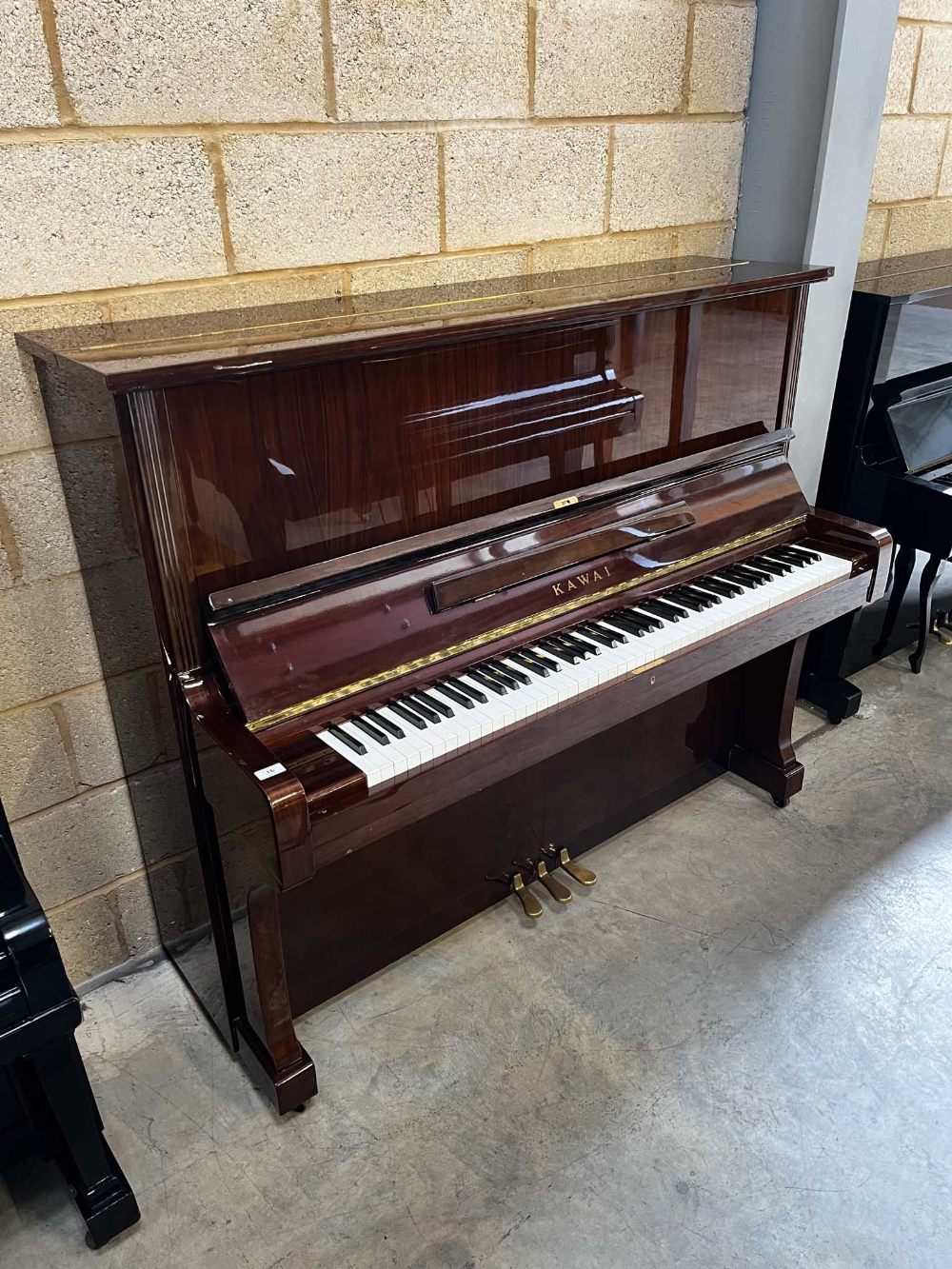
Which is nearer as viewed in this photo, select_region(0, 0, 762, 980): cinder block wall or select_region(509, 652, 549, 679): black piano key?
select_region(0, 0, 762, 980): cinder block wall

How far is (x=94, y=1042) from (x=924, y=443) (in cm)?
257

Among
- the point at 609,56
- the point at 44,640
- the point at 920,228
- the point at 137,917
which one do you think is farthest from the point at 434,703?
the point at 920,228

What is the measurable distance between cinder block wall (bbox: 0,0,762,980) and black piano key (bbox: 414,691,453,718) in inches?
20.3

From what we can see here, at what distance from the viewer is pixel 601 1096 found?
5.76 ft

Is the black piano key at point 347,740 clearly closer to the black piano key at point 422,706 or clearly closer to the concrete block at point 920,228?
the black piano key at point 422,706

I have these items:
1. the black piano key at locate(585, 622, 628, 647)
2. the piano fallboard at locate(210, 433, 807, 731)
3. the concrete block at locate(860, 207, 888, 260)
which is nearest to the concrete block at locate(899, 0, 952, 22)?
the concrete block at locate(860, 207, 888, 260)

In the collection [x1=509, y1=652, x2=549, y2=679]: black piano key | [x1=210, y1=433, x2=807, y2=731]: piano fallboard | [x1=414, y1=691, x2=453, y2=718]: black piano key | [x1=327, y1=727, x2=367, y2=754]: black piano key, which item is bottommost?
[x1=509, y1=652, x2=549, y2=679]: black piano key

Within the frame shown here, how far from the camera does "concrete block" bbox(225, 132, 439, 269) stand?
1.67 meters

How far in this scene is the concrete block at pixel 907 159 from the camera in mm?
2926

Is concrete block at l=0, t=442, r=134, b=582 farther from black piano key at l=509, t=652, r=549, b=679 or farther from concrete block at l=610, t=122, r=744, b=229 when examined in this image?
concrete block at l=610, t=122, r=744, b=229

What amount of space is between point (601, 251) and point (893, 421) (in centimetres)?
98

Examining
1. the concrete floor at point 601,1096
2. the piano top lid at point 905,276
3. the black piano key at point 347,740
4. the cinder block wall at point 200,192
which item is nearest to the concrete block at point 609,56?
the cinder block wall at point 200,192

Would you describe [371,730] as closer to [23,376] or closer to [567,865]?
[23,376]

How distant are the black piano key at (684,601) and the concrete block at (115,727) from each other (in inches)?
40.1
